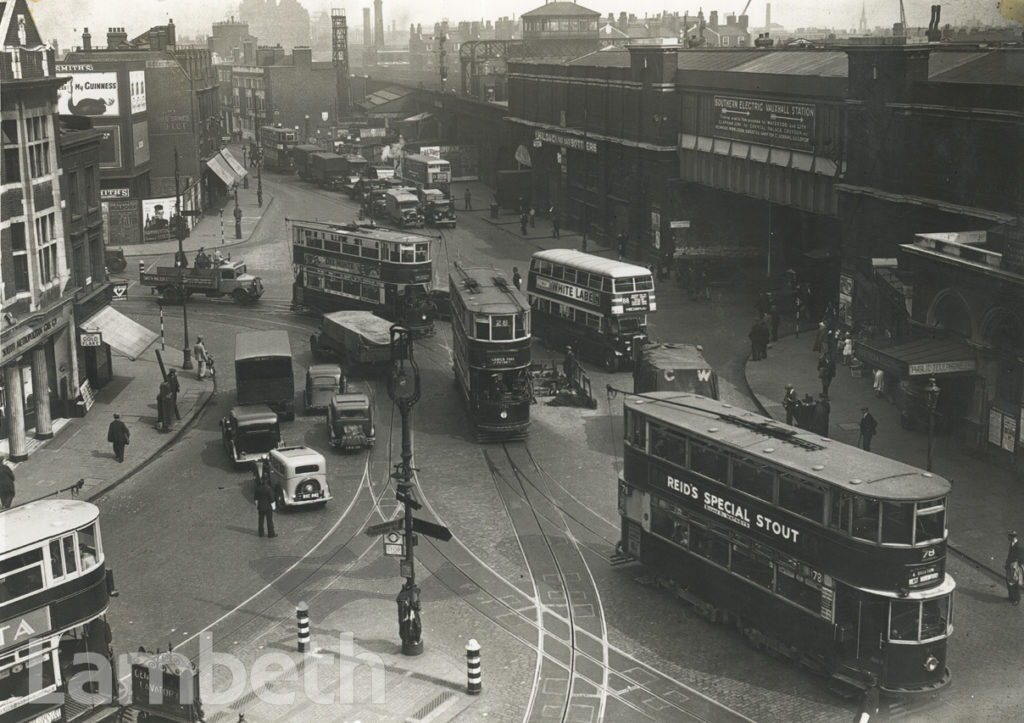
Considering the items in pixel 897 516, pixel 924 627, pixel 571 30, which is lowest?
pixel 924 627

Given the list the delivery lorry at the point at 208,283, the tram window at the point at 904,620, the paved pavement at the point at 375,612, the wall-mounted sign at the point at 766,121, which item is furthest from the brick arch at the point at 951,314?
the delivery lorry at the point at 208,283

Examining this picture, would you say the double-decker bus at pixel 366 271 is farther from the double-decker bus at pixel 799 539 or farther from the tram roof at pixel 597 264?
the double-decker bus at pixel 799 539

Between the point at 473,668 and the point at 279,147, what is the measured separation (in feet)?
323

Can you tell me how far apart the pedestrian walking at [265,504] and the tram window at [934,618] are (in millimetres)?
16109

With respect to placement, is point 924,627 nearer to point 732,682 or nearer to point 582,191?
point 732,682

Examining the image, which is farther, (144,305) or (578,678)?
(144,305)

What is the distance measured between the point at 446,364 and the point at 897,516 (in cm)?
2891

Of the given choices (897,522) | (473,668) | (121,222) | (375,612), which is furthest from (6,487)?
(121,222)

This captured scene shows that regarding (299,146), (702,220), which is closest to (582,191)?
(702,220)

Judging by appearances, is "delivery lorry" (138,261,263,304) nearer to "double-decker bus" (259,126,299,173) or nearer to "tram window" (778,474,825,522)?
"tram window" (778,474,825,522)

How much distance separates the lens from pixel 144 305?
59.8 metres

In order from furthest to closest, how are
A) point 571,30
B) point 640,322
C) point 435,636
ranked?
point 571,30
point 640,322
point 435,636

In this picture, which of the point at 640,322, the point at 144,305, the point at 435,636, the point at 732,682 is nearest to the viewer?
the point at 732,682

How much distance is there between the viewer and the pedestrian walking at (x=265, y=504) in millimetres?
30562
